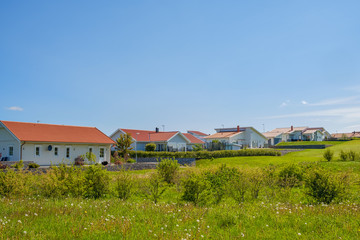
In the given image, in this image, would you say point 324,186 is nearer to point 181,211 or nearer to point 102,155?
point 181,211

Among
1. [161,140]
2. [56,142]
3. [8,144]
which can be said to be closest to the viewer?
[8,144]

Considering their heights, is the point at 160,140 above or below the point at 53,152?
above

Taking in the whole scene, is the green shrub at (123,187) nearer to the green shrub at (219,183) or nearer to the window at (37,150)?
the green shrub at (219,183)

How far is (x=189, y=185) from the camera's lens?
31.6 feet

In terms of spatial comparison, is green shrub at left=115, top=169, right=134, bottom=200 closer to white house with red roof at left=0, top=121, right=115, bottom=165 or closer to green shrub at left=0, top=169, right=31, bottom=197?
green shrub at left=0, top=169, right=31, bottom=197

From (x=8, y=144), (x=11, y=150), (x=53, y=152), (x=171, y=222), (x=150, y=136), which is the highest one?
(x=150, y=136)

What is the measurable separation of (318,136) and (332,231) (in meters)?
88.4

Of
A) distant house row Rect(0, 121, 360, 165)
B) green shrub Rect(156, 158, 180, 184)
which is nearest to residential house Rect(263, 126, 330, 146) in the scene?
distant house row Rect(0, 121, 360, 165)

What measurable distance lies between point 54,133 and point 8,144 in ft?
15.3

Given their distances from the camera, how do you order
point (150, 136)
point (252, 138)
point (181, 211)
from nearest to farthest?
point (181, 211), point (150, 136), point (252, 138)

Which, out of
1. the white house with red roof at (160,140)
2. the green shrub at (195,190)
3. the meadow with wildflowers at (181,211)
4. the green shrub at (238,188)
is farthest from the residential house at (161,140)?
the green shrub at (195,190)

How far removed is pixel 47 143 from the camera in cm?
3069

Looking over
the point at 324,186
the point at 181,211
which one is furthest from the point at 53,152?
the point at 324,186

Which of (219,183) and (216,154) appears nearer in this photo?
(219,183)
